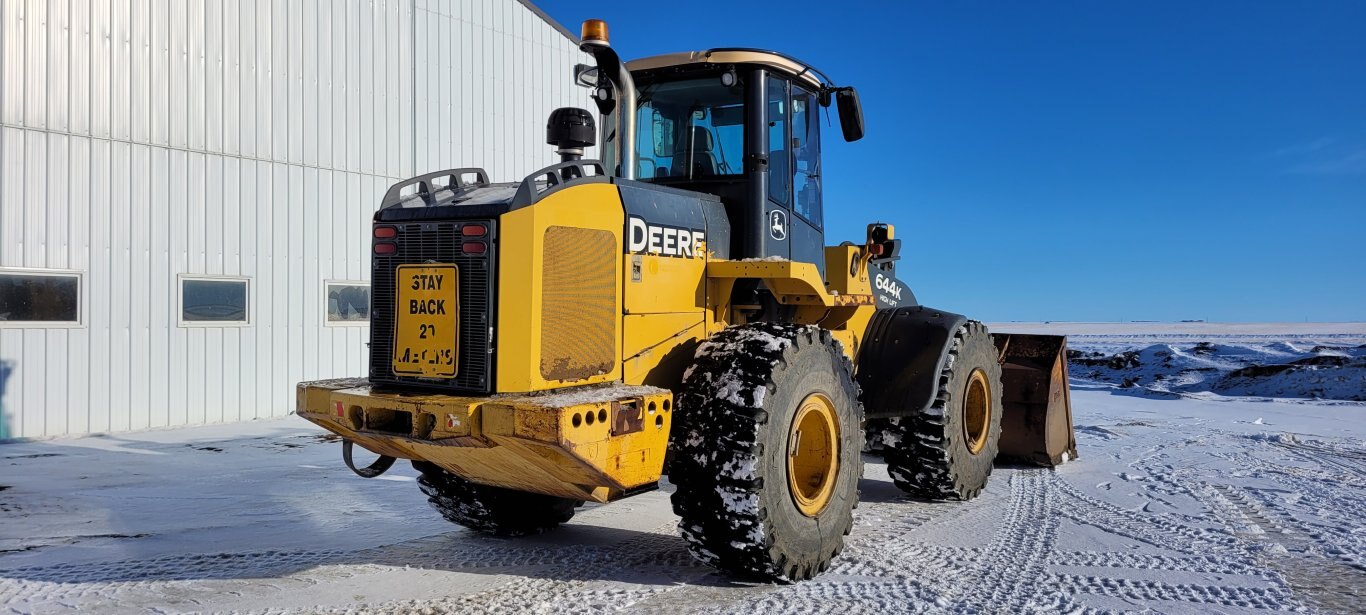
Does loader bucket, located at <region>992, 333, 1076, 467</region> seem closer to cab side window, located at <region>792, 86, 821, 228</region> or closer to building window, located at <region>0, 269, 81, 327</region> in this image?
cab side window, located at <region>792, 86, 821, 228</region>

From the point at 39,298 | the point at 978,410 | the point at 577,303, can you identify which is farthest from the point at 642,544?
the point at 39,298

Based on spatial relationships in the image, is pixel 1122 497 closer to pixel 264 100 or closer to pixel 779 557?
pixel 779 557

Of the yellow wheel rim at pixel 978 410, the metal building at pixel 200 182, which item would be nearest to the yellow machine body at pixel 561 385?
the yellow wheel rim at pixel 978 410

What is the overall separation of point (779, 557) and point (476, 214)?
2.19 metres

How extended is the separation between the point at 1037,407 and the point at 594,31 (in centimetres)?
565

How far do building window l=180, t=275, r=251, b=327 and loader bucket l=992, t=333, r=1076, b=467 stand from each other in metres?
9.04

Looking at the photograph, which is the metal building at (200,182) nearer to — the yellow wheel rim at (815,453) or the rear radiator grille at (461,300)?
the rear radiator grille at (461,300)

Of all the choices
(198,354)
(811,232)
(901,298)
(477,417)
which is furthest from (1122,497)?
(198,354)

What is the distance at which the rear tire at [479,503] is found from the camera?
19.0 feet

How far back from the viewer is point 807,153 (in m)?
6.50

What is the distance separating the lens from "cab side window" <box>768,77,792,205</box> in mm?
5987

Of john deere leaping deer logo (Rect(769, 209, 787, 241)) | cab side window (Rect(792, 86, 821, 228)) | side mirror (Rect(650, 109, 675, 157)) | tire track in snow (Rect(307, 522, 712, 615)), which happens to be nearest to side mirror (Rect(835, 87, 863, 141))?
cab side window (Rect(792, 86, 821, 228))

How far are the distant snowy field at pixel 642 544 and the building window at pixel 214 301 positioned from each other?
6.95 ft

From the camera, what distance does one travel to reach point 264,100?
1232 cm
